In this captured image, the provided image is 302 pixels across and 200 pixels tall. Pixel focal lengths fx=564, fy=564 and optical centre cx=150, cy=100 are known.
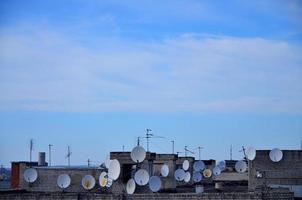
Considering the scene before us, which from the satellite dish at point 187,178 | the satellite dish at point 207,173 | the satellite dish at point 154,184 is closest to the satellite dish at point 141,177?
the satellite dish at point 154,184

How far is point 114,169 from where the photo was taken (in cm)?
3198

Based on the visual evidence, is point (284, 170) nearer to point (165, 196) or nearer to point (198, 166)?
point (198, 166)

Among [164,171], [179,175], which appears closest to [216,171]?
[179,175]

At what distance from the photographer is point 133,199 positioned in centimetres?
2939

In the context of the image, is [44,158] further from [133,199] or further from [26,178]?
[133,199]

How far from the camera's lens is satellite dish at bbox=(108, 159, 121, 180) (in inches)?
1254

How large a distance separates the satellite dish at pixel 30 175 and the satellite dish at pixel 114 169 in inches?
332

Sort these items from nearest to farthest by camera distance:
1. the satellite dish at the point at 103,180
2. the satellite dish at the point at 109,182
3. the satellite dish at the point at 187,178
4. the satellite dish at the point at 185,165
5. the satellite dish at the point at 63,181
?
the satellite dish at the point at 109,182
the satellite dish at the point at 103,180
the satellite dish at the point at 63,181
the satellite dish at the point at 187,178
the satellite dish at the point at 185,165

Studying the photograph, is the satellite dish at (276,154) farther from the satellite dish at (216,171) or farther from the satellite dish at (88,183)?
the satellite dish at (216,171)

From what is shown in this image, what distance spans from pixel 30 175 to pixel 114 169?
8.80 metres

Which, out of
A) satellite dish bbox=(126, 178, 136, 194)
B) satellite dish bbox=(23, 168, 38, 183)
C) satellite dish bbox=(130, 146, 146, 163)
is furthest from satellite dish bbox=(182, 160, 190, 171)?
satellite dish bbox=(126, 178, 136, 194)

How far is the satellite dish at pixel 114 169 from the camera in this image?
104ft

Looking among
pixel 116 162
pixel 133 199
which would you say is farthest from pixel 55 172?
pixel 133 199

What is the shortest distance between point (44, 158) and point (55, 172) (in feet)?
39.8
